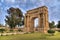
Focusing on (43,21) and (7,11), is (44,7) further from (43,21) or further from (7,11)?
(7,11)

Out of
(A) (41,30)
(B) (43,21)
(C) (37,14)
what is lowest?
(A) (41,30)

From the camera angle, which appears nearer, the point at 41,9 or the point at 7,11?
the point at 41,9

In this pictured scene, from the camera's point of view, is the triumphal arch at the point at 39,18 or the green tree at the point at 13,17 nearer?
the triumphal arch at the point at 39,18

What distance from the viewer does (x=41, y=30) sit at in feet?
110

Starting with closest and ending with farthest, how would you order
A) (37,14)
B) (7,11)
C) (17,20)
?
(37,14) < (17,20) < (7,11)

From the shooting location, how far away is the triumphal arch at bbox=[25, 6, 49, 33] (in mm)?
33662

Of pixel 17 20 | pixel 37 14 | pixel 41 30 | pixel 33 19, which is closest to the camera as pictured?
pixel 41 30

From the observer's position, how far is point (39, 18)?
117 feet

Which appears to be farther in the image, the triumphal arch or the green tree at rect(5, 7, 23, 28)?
the green tree at rect(5, 7, 23, 28)

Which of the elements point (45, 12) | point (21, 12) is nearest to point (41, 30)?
point (45, 12)

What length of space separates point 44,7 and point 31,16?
20.6ft

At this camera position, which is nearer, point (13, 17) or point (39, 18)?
point (39, 18)

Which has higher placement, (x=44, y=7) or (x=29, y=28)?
(x=44, y=7)

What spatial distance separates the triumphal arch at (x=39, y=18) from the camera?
33662 mm
